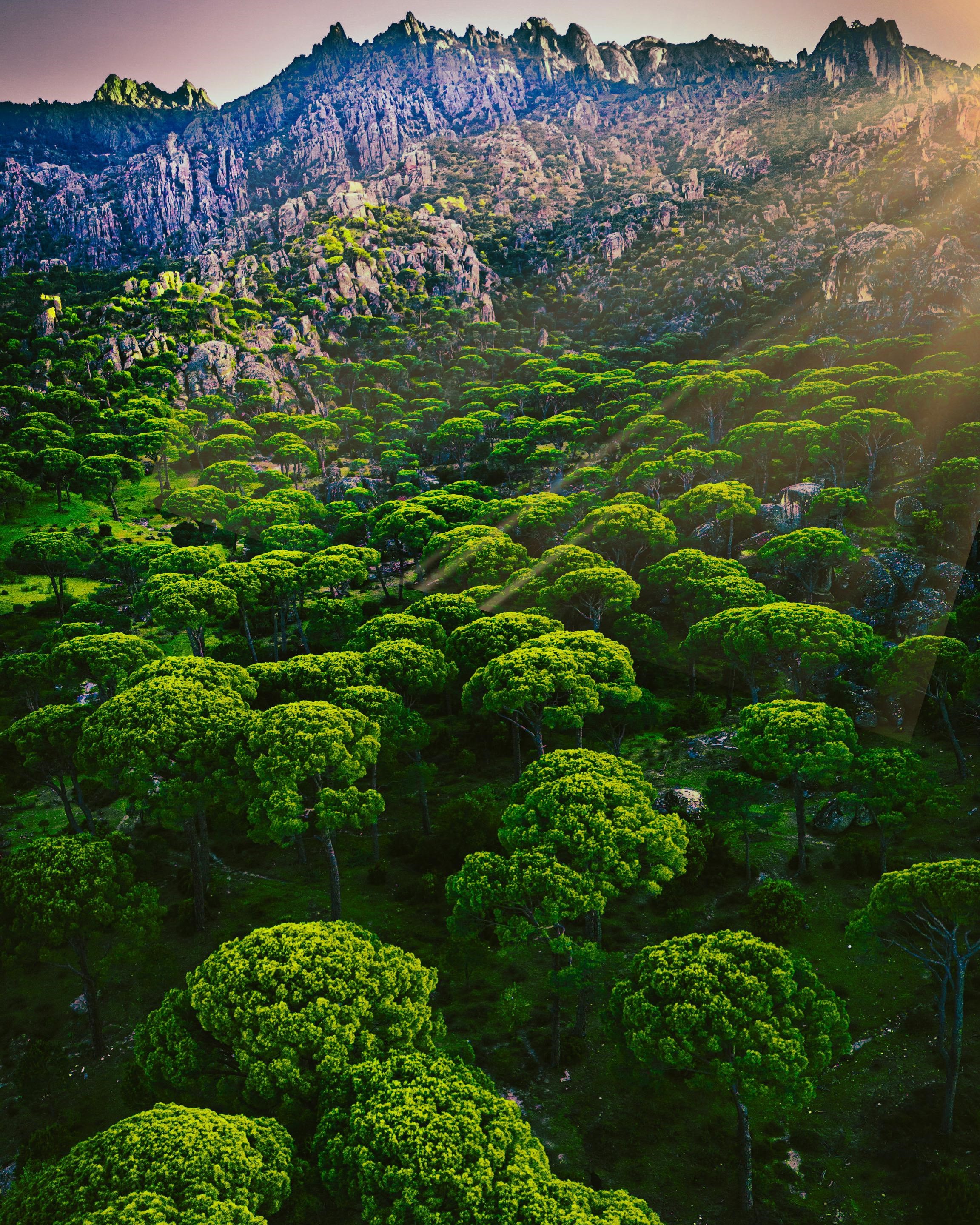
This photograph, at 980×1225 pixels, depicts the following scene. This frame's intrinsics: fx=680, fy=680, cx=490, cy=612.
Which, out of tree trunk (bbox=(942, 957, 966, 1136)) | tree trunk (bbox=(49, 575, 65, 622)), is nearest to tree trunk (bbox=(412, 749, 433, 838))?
tree trunk (bbox=(942, 957, 966, 1136))

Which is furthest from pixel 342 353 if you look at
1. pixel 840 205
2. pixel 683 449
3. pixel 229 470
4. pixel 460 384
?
pixel 840 205

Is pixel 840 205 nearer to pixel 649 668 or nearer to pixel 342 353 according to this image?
pixel 342 353

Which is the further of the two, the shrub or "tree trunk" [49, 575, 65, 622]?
"tree trunk" [49, 575, 65, 622]

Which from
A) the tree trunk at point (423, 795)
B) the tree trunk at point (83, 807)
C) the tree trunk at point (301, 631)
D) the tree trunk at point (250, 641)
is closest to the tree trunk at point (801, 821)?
the tree trunk at point (423, 795)

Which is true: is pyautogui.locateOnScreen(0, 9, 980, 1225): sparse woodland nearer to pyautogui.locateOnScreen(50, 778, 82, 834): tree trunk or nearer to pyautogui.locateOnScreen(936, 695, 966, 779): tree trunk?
pyautogui.locateOnScreen(50, 778, 82, 834): tree trunk

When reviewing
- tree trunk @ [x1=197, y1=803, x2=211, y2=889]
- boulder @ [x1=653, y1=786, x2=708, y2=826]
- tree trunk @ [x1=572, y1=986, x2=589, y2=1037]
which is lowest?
tree trunk @ [x1=572, y1=986, x2=589, y2=1037]

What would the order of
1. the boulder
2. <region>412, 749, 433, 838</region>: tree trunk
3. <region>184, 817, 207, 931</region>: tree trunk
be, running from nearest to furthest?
<region>184, 817, 207, 931</region>: tree trunk → the boulder → <region>412, 749, 433, 838</region>: tree trunk

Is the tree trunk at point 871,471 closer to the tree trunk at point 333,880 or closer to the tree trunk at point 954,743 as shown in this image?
the tree trunk at point 954,743
